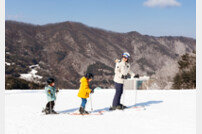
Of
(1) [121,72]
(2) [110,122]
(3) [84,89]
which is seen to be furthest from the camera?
(1) [121,72]

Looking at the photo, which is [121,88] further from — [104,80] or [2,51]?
[104,80]

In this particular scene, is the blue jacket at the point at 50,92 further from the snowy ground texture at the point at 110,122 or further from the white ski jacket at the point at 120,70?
the white ski jacket at the point at 120,70

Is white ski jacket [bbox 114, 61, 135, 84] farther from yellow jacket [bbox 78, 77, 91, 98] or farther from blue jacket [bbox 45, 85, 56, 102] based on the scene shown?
blue jacket [bbox 45, 85, 56, 102]

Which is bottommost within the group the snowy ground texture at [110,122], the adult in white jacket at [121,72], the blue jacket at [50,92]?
the snowy ground texture at [110,122]

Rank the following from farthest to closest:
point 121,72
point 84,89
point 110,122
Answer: point 121,72, point 84,89, point 110,122

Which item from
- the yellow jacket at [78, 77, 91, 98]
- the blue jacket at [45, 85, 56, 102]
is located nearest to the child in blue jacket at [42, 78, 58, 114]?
the blue jacket at [45, 85, 56, 102]

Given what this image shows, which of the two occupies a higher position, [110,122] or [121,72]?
[121,72]

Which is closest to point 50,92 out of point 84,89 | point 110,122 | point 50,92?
point 50,92

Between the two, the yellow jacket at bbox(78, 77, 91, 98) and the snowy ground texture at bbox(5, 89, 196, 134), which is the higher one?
the yellow jacket at bbox(78, 77, 91, 98)

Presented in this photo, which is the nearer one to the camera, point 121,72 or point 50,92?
point 50,92

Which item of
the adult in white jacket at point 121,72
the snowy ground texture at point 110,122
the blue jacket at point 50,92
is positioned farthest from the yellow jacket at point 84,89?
the adult in white jacket at point 121,72

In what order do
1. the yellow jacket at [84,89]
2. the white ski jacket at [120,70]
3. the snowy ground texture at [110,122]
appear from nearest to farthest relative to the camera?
1. the snowy ground texture at [110,122]
2. the yellow jacket at [84,89]
3. the white ski jacket at [120,70]

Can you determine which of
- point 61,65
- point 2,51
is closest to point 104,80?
point 61,65

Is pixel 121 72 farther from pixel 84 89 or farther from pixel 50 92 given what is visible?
pixel 50 92
